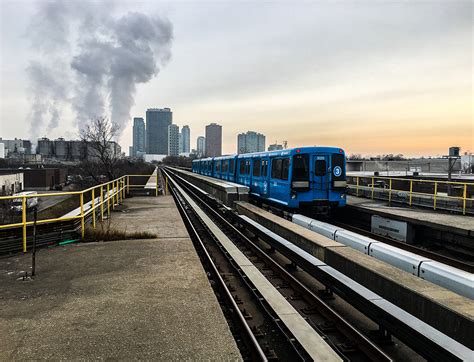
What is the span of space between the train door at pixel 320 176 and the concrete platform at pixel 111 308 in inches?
280

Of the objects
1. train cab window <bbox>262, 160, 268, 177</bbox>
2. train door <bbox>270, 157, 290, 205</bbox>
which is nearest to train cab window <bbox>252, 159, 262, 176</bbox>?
Answer: train cab window <bbox>262, 160, 268, 177</bbox>

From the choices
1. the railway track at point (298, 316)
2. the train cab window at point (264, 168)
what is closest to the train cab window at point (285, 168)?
the train cab window at point (264, 168)

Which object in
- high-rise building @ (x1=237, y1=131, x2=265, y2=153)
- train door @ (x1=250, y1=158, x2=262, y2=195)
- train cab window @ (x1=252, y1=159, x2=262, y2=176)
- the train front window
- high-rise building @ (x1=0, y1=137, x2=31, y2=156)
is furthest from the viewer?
high-rise building @ (x1=0, y1=137, x2=31, y2=156)

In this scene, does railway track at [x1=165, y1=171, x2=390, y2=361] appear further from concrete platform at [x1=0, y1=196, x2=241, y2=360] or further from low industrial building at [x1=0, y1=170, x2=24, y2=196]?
low industrial building at [x1=0, y1=170, x2=24, y2=196]

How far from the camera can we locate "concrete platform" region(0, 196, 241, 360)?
13.4 feet

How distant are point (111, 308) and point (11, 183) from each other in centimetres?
6986

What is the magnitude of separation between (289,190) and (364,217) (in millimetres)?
3834

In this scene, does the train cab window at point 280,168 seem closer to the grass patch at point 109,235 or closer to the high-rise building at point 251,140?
the grass patch at point 109,235

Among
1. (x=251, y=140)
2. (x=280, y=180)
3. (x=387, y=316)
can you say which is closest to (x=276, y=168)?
(x=280, y=180)

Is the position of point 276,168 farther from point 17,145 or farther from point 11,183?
point 17,145

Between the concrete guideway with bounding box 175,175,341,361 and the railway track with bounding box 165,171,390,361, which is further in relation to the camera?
the railway track with bounding box 165,171,390,361

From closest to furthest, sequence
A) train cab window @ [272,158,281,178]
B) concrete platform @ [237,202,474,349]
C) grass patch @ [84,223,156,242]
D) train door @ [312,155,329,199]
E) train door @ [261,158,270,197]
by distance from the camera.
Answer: concrete platform @ [237,202,474,349] → grass patch @ [84,223,156,242] → train door @ [312,155,329,199] → train cab window @ [272,158,281,178] → train door @ [261,158,270,197]

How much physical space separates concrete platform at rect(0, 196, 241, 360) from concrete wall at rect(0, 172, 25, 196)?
57108mm

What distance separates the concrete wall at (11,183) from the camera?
5827 cm
